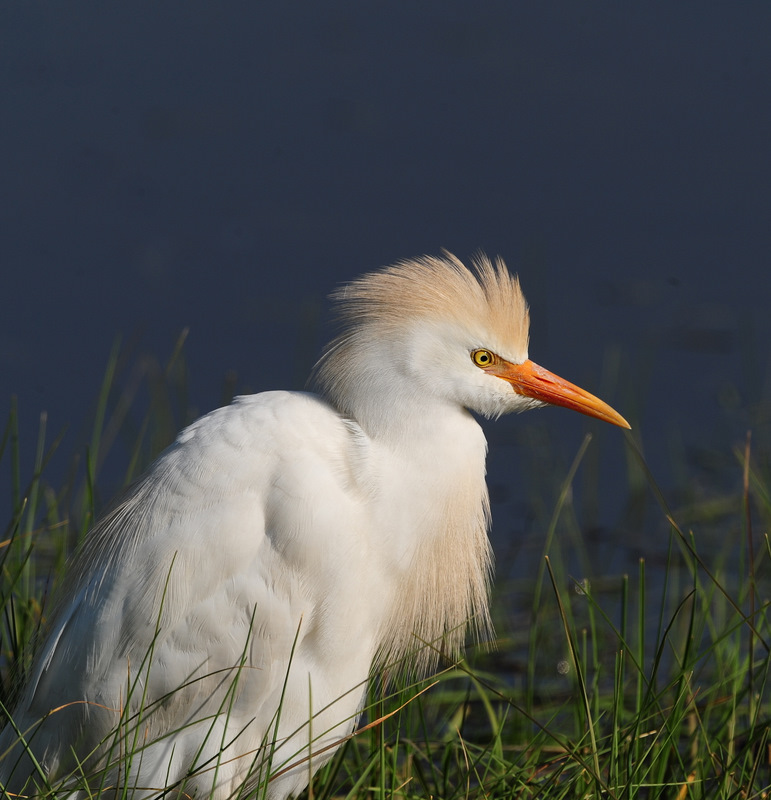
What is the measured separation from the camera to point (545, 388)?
82.7 inches

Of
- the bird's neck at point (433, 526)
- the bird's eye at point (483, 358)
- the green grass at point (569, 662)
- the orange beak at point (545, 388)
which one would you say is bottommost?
the green grass at point (569, 662)

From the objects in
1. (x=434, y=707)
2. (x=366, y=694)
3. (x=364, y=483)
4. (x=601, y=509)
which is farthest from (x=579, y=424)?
(x=364, y=483)

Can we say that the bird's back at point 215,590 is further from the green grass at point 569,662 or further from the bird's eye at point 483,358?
the bird's eye at point 483,358

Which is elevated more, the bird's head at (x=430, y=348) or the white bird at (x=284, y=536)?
the bird's head at (x=430, y=348)

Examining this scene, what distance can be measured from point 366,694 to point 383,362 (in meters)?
0.84

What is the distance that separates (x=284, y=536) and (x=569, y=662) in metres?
1.51

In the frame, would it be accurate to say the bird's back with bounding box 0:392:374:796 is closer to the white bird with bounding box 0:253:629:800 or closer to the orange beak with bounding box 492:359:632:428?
the white bird with bounding box 0:253:629:800

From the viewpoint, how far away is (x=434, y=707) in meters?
3.09

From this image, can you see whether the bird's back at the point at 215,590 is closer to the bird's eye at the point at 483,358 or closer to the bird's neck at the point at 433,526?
the bird's neck at the point at 433,526

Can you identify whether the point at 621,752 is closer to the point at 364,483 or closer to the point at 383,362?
the point at 364,483

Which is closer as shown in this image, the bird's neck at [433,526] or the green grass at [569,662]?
the green grass at [569,662]

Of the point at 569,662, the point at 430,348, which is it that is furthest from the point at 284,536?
the point at 569,662

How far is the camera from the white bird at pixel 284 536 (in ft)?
6.52

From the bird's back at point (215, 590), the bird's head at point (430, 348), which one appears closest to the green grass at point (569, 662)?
the bird's back at point (215, 590)
